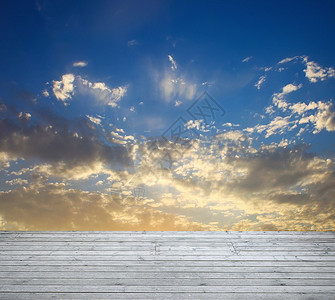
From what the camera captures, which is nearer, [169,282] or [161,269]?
[169,282]

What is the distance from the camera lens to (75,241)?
3.78 metres

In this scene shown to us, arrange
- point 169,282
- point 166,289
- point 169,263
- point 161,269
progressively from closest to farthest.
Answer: point 166,289 → point 169,282 → point 161,269 → point 169,263

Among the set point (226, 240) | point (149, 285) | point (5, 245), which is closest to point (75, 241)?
point (5, 245)

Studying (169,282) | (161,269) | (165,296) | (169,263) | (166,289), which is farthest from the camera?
(169,263)

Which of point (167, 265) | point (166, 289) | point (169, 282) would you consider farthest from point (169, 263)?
point (166, 289)

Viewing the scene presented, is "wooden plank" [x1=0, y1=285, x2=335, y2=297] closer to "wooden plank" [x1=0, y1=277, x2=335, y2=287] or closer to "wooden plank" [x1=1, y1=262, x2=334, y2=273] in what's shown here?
"wooden plank" [x1=0, y1=277, x2=335, y2=287]

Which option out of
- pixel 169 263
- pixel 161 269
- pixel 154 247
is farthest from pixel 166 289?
pixel 154 247

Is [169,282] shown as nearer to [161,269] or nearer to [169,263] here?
[161,269]

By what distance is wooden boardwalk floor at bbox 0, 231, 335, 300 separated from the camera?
2500mm

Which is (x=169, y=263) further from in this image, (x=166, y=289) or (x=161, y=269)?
(x=166, y=289)

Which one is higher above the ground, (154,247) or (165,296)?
(154,247)

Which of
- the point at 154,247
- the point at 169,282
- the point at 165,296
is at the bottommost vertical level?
the point at 165,296

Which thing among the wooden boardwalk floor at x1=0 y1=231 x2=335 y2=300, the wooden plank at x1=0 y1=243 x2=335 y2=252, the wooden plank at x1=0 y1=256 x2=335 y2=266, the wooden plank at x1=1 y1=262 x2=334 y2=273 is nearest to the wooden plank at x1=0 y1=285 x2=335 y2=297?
the wooden boardwalk floor at x1=0 y1=231 x2=335 y2=300

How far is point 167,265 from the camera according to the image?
120 inches
